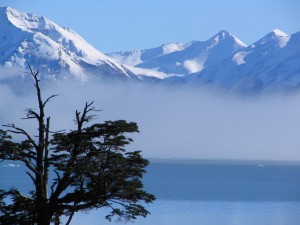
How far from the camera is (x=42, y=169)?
2961 centimetres

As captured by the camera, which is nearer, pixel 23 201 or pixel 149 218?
pixel 23 201

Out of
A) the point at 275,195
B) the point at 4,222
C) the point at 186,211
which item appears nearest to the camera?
the point at 4,222

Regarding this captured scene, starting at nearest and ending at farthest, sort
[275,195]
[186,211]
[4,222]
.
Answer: [4,222]
[186,211]
[275,195]

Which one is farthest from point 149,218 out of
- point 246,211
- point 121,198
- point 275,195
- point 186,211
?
point 275,195

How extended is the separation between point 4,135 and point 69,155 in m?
2.68

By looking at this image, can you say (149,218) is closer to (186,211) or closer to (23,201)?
(186,211)

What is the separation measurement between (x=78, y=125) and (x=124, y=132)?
195 cm

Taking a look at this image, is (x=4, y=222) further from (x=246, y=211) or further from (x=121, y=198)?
(x=246, y=211)

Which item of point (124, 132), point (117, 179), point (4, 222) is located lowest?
point (4, 222)

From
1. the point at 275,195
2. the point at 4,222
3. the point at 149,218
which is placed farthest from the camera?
the point at 275,195

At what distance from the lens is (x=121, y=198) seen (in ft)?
96.2

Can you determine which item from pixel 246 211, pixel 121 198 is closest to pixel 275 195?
pixel 246 211

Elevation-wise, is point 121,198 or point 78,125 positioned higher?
point 78,125

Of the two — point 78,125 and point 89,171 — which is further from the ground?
point 78,125
